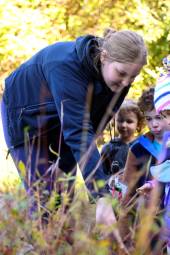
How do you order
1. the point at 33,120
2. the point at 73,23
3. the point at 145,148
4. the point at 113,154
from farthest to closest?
1. the point at 73,23
2. the point at 113,154
3. the point at 145,148
4. the point at 33,120

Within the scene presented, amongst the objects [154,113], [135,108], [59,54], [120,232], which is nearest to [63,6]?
[135,108]

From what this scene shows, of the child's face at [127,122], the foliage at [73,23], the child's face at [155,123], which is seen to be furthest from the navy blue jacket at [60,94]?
the foliage at [73,23]

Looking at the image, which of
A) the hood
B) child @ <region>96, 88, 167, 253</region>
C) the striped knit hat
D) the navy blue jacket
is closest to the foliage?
child @ <region>96, 88, 167, 253</region>

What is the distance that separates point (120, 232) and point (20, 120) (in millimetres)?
1250

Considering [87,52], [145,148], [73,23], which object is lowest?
[73,23]

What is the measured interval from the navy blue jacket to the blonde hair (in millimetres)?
81

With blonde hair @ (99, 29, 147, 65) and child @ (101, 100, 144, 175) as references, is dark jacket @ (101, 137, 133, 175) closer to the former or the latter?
child @ (101, 100, 144, 175)

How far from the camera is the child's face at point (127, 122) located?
15.9 feet

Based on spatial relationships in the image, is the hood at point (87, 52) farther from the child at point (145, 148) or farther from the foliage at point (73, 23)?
the foliage at point (73, 23)

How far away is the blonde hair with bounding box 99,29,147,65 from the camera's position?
117 inches

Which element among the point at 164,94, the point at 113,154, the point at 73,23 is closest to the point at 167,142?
the point at 164,94

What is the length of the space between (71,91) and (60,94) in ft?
0.18

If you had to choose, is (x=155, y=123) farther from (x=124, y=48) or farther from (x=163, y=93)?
(x=124, y=48)

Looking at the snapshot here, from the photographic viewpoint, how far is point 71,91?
9.62ft
